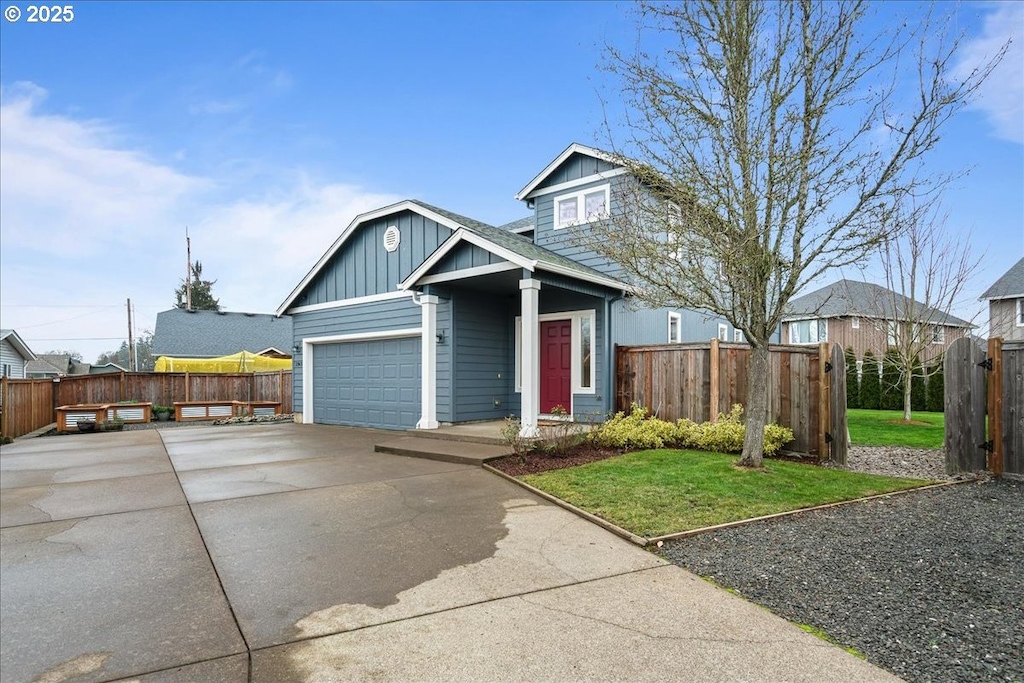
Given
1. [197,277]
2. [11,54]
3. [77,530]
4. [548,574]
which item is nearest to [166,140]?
[11,54]

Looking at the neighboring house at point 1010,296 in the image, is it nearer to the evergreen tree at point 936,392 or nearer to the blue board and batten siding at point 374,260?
the evergreen tree at point 936,392

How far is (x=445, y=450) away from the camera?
841 centimetres

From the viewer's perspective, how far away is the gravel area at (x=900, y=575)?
2719mm

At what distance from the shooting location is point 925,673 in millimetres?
2500

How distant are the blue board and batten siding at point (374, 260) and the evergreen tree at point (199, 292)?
37277 millimetres

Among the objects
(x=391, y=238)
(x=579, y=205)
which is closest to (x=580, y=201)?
(x=579, y=205)

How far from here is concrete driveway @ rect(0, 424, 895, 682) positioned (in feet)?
8.80

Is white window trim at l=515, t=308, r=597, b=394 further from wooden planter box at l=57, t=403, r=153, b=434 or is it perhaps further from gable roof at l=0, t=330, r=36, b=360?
gable roof at l=0, t=330, r=36, b=360

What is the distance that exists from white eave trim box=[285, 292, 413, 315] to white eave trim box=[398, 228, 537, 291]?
656 mm

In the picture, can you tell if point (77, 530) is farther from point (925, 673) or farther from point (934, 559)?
point (934, 559)

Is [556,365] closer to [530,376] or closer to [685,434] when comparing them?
[530,376]

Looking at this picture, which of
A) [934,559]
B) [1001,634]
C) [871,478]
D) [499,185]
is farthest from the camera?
[499,185]

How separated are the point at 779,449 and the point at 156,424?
18.0m

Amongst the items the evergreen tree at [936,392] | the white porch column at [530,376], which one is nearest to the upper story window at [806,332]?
the evergreen tree at [936,392]
